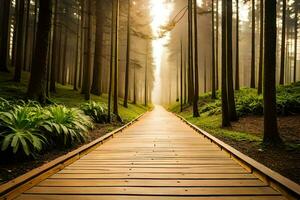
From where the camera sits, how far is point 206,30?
3653cm

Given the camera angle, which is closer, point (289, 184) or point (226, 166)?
point (289, 184)

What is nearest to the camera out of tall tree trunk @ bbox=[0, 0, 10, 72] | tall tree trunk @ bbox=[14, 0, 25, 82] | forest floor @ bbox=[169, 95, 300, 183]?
forest floor @ bbox=[169, 95, 300, 183]

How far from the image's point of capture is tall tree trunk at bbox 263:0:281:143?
7.70 meters

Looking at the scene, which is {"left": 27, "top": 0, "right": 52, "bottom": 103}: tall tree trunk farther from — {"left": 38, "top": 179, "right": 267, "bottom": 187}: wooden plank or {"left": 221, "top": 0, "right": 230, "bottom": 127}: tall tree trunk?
{"left": 38, "top": 179, "right": 267, "bottom": 187}: wooden plank

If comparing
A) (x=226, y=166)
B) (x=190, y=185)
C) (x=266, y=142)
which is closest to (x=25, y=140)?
(x=190, y=185)

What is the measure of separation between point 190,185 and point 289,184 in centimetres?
141

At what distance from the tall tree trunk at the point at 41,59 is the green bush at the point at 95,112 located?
7.01 feet

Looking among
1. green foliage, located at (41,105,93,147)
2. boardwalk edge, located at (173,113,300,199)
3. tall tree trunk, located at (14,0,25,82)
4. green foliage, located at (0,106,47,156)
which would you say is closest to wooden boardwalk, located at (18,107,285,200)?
boardwalk edge, located at (173,113,300,199)

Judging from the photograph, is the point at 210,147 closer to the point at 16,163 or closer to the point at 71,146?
the point at 71,146

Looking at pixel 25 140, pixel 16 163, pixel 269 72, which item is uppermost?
pixel 269 72

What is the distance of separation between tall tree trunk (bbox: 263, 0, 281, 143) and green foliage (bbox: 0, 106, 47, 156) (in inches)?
248

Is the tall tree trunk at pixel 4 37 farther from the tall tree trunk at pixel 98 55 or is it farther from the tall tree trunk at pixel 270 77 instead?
the tall tree trunk at pixel 270 77

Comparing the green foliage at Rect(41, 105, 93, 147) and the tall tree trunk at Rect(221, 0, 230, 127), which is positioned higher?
the tall tree trunk at Rect(221, 0, 230, 127)

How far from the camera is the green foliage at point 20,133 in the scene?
546 centimetres
